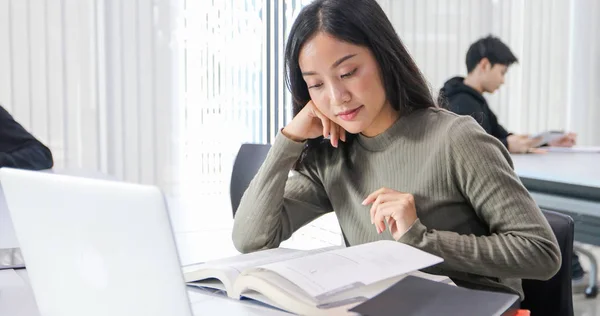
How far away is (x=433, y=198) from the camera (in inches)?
53.6

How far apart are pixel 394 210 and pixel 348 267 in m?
0.25

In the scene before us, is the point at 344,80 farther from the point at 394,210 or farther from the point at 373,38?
the point at 394,210

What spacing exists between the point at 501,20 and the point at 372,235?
405 centimetres

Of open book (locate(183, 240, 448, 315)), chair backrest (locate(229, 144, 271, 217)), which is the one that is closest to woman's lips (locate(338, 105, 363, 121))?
open book (locate(183, 240, 448, 315))

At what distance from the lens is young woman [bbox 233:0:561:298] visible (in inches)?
48.4

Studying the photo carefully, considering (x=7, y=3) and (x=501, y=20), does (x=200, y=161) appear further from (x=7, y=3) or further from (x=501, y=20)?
(x=501, y=20)

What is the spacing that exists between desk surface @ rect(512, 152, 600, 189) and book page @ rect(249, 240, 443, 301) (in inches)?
57.1

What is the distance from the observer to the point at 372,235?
1.46m

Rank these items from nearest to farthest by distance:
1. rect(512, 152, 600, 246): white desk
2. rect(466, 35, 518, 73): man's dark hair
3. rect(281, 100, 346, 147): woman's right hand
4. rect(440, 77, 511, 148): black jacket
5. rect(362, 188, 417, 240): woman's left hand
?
rect(362, 188, 417, 240): woman's left hand, rect(281, 100, 346, 147): woman's right hand, rect(512, 152, 600, 246): white desk, rect(440, 77, 511, 148): black jacket, rect(466, 35, 518, 73): man's dark hair

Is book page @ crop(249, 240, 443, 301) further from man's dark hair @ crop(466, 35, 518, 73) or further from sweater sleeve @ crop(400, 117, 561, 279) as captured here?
man's dark hair @ crop(466, 35, 518, 73)

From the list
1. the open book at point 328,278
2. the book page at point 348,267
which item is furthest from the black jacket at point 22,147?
the book page at point 348,267

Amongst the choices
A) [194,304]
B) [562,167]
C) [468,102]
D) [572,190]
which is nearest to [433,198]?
[194,304]

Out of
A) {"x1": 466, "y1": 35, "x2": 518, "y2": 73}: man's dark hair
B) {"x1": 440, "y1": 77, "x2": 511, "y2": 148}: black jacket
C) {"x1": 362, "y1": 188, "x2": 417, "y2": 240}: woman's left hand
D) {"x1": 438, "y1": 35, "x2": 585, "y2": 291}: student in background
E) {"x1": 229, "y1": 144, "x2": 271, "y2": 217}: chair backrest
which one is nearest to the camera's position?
{"x1": 362, "y1": 188, "x2": 417, "y2": 240}: woman's left hand

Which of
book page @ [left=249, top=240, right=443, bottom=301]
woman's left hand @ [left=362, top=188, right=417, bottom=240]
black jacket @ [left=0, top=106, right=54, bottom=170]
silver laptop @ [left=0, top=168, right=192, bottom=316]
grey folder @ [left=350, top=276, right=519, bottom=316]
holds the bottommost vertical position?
black jacket @ [left=0, top=106, right=54, bottom=170]
